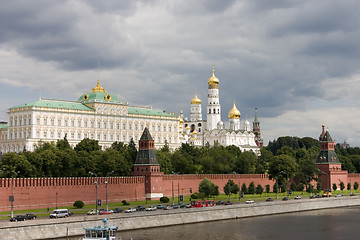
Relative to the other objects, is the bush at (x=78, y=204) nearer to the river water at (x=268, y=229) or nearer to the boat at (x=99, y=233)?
the river water at (x=268, y=229)

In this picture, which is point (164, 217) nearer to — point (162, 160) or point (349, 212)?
point (349, 212)

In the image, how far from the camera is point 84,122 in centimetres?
14500

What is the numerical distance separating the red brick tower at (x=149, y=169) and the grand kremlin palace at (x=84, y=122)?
4575 centimetres

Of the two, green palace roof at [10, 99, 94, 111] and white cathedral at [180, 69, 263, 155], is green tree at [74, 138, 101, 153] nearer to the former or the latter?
green palace roof at [10, 99, 94, 111]

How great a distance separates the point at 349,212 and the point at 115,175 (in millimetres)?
31395

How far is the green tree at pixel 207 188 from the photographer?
302 ft

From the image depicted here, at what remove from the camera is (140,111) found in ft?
525

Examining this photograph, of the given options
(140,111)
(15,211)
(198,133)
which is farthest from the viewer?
(198,133)

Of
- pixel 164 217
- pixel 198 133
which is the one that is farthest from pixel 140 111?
pixel 164 217

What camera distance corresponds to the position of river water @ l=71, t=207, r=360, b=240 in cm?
5906

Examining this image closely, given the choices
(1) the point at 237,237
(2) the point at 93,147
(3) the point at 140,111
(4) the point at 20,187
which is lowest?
(1) the point at 237,237

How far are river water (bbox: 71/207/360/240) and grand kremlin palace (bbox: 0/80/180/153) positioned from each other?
70.8 meters

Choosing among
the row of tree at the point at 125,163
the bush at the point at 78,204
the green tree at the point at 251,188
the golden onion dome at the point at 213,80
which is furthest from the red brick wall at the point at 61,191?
the golden onion dome at the point at 213,80

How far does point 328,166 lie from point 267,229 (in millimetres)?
54921
